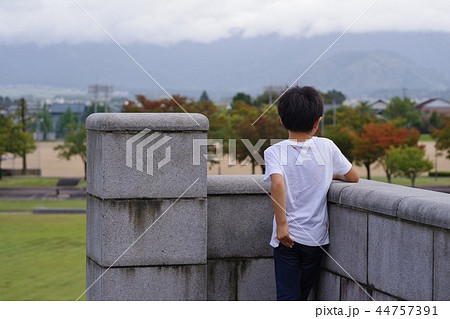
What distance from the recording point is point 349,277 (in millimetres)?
5492

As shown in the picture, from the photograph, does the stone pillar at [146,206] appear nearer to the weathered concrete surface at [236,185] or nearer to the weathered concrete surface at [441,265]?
the weathered concrete surface at [236,185]

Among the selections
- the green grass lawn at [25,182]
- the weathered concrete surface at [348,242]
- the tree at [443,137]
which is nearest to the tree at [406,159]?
the tree at [443,137]

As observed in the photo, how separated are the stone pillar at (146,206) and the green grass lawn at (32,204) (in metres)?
63.7

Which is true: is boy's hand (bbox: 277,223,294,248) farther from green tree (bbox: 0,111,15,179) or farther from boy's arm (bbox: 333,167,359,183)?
green tree (bbox: 0,111,15,179)

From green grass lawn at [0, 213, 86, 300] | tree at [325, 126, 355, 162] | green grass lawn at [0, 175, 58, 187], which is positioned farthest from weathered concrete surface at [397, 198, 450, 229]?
green grass lawn at [0, 175, 58, 187]

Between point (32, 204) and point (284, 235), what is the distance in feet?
226

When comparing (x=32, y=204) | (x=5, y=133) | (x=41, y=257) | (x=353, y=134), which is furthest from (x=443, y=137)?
(x=41, y=257)

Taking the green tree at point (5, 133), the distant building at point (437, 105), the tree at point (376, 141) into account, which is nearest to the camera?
the tree at point (376, 141)

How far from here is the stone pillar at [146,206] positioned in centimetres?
530

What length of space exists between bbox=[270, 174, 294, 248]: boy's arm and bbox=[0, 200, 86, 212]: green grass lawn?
64299 mm

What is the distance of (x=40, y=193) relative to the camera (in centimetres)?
8550

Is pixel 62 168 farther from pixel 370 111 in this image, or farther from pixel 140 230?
pixel 140 230

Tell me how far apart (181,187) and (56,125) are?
16043 cm

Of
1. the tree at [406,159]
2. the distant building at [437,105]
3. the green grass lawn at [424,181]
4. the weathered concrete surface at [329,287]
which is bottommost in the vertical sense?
the green grass lawn at [424,181]
